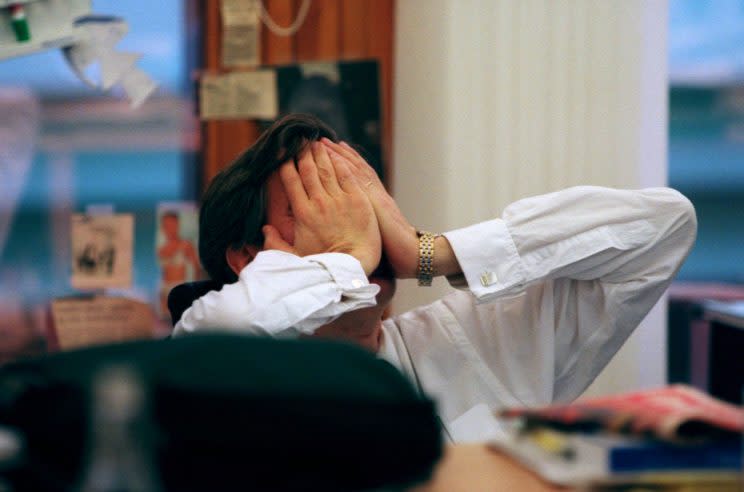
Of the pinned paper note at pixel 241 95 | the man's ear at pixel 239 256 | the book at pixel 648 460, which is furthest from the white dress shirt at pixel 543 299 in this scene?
the pinned paper note at pixel 241 95

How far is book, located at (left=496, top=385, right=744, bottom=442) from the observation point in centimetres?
A: 69

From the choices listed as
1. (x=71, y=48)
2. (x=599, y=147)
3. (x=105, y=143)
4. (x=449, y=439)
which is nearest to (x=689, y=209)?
(x=449, y=439)

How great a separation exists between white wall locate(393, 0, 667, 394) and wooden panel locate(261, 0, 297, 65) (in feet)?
1.17

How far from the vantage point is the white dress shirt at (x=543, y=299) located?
1462 millimetres

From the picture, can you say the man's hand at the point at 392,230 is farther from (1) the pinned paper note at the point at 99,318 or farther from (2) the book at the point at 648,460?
(1) the pinned paper note at the point at 99,318

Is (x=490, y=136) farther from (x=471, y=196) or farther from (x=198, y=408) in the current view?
(x=198, y=408)

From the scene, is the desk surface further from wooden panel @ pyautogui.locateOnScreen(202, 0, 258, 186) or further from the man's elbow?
wooden panel @ pyautogui.locateOnScreen(202, 0, 258, 186)

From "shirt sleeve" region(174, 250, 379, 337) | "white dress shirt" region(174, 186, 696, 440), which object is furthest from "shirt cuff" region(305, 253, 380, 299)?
"white dress shirt" region(174, 186, 696, 440)

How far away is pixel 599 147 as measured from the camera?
234cm

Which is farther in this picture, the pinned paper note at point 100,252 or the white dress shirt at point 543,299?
the pinned paper note at point 100,252

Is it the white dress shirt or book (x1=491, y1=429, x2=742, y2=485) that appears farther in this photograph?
the white dress shirt

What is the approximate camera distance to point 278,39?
2494mm

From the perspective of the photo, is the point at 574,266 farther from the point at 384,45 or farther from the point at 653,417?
the point at 384,45

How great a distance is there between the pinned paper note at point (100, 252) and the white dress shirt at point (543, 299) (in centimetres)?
118
